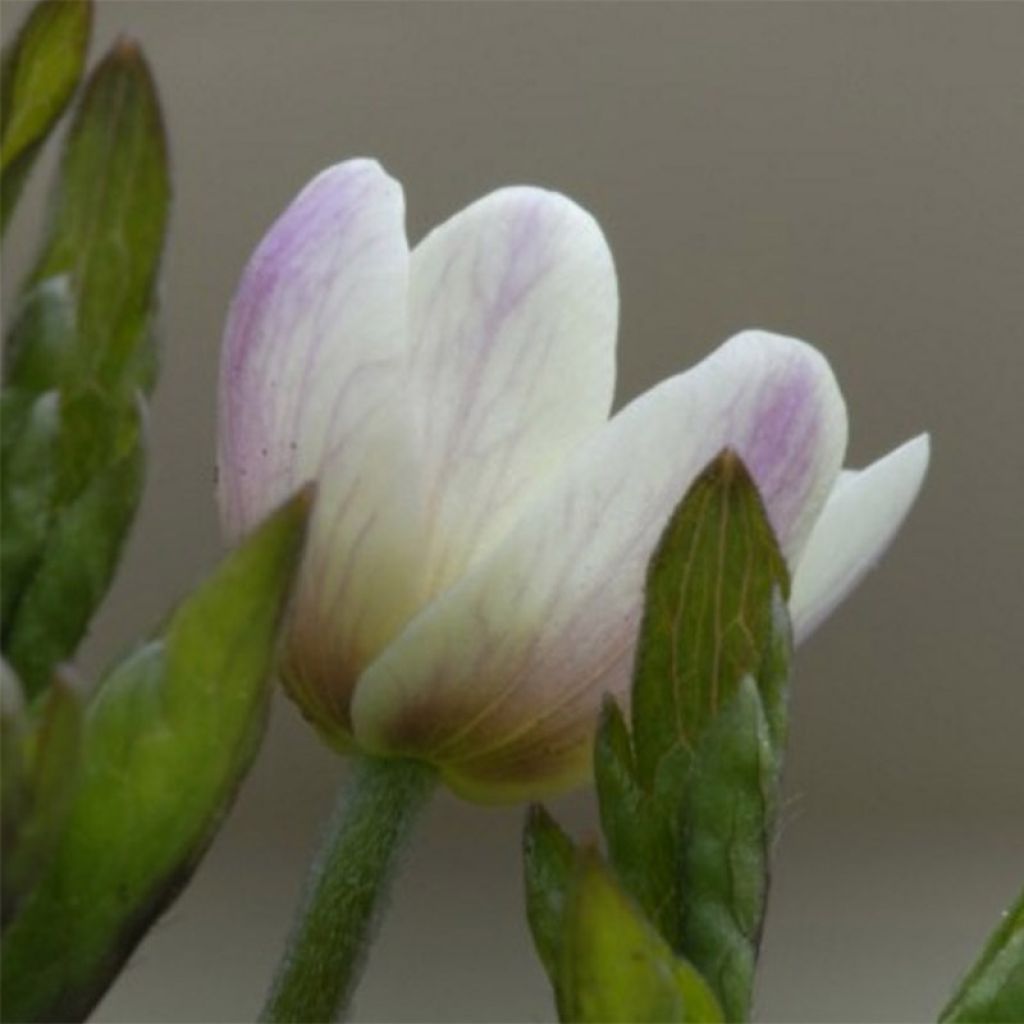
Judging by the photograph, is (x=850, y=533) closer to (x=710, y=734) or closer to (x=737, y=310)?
(x=710, y=734)

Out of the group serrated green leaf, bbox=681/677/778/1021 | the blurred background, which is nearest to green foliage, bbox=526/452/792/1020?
serrated green leaf, bbox=681/677/778/1021

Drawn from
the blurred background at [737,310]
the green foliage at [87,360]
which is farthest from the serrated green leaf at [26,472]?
the blurred background at [737,310]

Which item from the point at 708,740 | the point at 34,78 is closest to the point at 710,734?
the point at 708,740

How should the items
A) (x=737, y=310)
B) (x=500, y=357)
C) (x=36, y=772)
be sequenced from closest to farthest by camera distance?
(x=36, y=772) → (x=500, y=357) → (x=737, y=310)

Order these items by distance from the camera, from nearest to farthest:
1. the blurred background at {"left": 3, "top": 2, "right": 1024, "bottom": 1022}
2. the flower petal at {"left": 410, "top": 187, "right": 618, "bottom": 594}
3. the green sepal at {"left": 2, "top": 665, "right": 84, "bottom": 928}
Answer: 1. the green sepal at {"left": 2, "top": 665, "right": 84, "bottom": 928}
2. the flower petal at {"left": 410, "top": 187, "right": 618, "bottom": 594}
3. the blurred background at {"left": 3, "top": 2, "right": 1024, "bottom": 1022}

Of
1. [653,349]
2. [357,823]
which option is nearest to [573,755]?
[357,823]

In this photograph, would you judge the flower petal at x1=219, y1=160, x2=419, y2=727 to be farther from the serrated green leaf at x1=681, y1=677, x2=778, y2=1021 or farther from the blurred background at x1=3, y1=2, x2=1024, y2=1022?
the blurred background at x1=3, y1=2, x2=1024, y2=1022

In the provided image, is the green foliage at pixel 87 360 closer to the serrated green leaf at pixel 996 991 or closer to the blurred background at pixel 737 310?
the serrated green leaf at pixel 996 991
